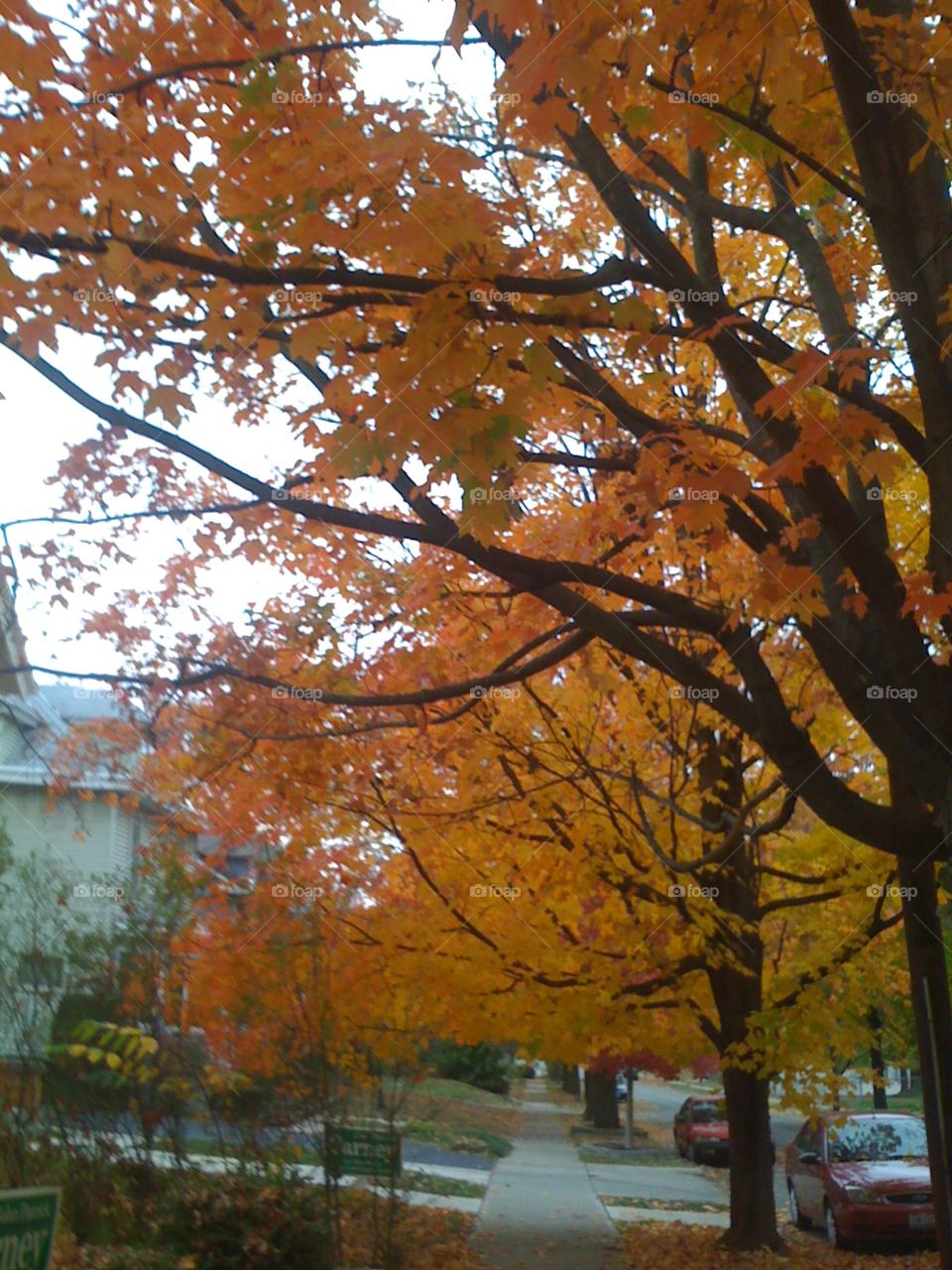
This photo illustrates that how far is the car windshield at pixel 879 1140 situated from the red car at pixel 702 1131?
31.6ft

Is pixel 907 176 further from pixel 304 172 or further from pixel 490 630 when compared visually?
pixel 490 630

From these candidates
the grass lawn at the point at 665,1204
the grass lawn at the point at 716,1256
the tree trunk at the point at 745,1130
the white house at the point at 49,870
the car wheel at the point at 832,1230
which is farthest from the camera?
the grass lawn at the point at 665,1204

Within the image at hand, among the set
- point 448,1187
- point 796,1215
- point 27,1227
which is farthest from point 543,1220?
point 27,1227

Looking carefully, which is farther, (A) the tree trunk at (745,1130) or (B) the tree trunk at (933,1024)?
(A) the tree trunk at (745,1130)

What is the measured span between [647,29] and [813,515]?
8.05ft

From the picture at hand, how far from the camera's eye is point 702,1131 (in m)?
27.1

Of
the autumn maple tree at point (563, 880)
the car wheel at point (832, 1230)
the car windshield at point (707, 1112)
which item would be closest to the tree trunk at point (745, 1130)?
the autumn maple tree at point (563, 880)

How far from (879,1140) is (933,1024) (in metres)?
10.1

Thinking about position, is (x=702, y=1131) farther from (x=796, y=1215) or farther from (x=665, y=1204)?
(x=796, y=1215)

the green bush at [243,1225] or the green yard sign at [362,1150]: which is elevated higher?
the green yard sign at [362,1150]

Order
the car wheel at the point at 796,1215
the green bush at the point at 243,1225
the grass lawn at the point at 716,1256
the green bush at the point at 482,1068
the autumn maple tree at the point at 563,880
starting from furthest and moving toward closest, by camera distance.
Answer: the green bush at the point at 482,1068
the car wheel at the point at 796,1215
the grass lawn at the point at 716,1256
the autumn maple tree at the point at 563,880
the green bush at the point at 243,1225

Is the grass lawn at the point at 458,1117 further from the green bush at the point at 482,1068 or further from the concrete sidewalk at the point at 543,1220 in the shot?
the concrete sidewalk at the point at 543,1220

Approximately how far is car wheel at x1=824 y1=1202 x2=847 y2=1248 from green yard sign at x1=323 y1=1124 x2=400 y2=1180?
22.8 feet

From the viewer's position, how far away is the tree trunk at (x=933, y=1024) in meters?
6.95
